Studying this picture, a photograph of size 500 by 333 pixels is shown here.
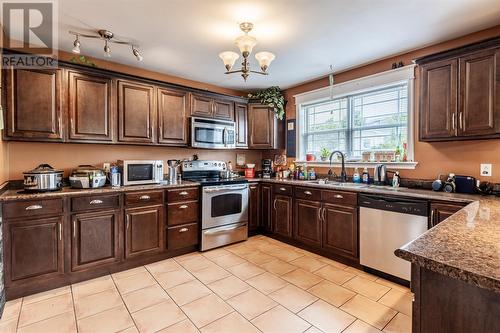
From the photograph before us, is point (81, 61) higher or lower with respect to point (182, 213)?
higher

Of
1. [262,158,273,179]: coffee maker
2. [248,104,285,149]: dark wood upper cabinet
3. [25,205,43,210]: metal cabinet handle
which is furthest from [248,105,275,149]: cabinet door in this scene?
[25,205,43,210]: metal cabinet handle

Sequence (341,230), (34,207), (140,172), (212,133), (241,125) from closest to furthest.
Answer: (34,207), (341,230), (140,172), (212,133), (241,125)

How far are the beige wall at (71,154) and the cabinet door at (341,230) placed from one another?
2.34 m

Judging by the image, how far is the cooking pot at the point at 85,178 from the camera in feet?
9.18

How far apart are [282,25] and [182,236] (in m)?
2.70

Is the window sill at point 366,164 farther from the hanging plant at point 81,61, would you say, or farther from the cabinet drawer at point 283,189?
the hanging plant at point 81,61

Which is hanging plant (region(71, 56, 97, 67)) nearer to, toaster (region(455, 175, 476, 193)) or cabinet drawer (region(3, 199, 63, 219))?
cabinet drawer (region(3, 199, 63, 219))

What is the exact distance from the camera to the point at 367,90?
11.4 feet

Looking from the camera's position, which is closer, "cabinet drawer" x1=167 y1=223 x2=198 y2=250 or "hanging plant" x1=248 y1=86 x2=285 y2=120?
"cabinet drawer" x1=167 y1=223 x2=198 y2=250

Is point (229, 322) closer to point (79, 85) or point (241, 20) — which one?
point (241, 20)

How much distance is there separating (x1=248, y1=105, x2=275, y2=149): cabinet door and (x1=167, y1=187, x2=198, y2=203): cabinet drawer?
146 cm

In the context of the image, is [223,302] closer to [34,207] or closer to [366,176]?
[34,207]

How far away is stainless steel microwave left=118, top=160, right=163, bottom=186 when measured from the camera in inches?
121

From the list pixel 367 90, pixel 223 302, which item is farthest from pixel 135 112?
pixel 367 90
